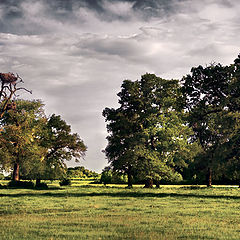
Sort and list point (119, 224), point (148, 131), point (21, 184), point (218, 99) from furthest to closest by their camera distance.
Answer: point (21, 184)
point (148, 131)
point (218, 99)
point (119, 224)

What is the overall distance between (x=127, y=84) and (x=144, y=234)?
147ft

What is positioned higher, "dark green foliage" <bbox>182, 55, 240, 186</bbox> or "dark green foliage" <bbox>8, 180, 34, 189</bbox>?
"dark green foliage" <bbox>182, 55, 240, 186</bbox>

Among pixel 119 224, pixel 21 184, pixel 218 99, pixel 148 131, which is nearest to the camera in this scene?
pixel 119 224

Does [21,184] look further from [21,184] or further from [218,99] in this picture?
[218,99]

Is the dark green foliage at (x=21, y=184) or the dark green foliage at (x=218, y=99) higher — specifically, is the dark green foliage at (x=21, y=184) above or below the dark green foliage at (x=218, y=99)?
below

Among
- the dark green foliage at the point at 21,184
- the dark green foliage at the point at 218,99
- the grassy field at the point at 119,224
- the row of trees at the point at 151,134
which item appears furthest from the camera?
the dark green foliage at the point at 21,184

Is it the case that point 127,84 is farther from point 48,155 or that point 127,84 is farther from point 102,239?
point 102,239

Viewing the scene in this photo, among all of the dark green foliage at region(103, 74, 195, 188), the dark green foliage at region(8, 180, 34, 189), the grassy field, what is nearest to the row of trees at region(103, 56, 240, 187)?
the dark green foliage at region(103, 74, 195, 188)

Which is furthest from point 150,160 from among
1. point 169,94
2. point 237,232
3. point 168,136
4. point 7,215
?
point 237,232

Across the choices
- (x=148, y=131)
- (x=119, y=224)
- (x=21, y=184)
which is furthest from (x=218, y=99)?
(x=21, y=184)

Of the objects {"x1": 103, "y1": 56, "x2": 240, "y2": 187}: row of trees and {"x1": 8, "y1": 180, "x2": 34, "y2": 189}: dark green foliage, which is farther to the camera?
{"x1": 8, "y1": 180, "x2": 34, "y2": 189}: dark green foliage

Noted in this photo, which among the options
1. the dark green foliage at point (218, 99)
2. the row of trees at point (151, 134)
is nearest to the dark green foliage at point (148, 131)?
the row of trees at point (151, 134)

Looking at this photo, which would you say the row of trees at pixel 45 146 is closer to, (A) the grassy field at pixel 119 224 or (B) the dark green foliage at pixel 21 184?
(B) the dark green foliage at pixel 21 184

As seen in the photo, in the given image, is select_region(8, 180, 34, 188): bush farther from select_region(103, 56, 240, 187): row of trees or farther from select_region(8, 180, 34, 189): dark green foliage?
select_region(103, 56, 240, 187): row of trees
